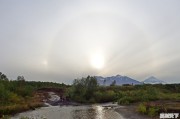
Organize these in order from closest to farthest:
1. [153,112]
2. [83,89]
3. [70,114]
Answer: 1. [153,112]
2. [70,114]
3. [83,89]

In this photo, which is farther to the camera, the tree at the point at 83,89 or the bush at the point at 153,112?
the tree at the point at 83,89

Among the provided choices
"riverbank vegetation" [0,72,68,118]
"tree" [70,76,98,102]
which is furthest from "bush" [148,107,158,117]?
"tree" [70,76,98,102]

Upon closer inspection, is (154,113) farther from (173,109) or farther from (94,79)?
(94,79)

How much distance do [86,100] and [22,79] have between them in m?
34.1

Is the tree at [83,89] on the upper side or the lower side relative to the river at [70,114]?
upper

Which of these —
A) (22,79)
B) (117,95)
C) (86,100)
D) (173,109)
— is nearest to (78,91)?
(86,100)

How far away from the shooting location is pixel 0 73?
14125 cm

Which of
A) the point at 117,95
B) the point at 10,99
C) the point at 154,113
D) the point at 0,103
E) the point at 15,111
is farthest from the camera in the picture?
the point at 117,95

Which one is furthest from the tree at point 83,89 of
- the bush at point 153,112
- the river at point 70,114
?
the bush at point 153,112

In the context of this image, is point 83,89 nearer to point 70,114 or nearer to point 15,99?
point 15,99

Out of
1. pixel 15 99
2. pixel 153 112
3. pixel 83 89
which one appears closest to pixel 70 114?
pixel 153 112

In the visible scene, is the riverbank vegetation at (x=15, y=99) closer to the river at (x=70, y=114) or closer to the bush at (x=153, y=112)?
the river at (x=70, y=114)

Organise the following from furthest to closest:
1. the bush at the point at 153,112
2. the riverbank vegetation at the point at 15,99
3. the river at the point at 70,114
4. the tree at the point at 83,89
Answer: the tree at the point at 83,89 → the riverbank vegetation at the point at 15,99 → the river at the point at 70,114 → the bush at the point at 153,112

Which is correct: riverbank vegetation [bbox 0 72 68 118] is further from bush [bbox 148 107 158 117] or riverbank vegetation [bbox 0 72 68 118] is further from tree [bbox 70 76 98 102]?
bush [bbox 148 107 158 117]
